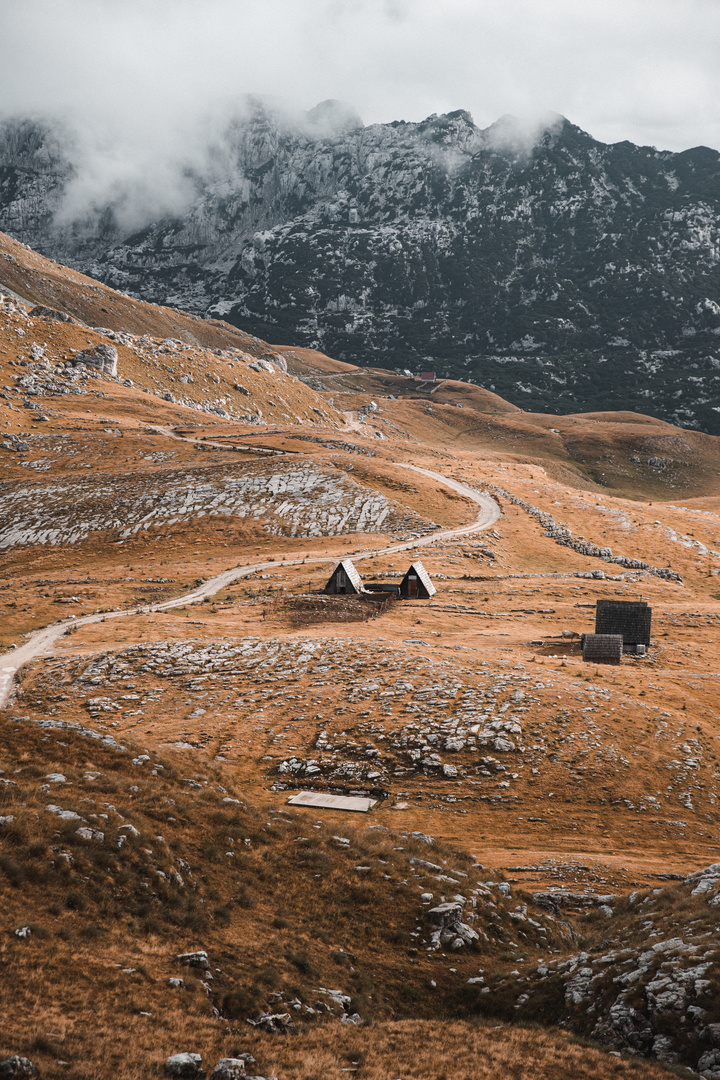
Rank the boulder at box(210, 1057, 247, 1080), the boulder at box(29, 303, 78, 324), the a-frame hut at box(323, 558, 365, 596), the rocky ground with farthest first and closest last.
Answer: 1. the boulder at box(29, 303, 78, 324)
2. the a-frame hut at box(323, 558, 365, 596)
3. the rocky ground
4. the boulder at box(210, 1057, 247, 1080)

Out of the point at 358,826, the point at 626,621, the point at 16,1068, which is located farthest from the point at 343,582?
the point at 16,1068

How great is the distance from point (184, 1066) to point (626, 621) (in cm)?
4862

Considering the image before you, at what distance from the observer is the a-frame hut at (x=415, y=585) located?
6706cm

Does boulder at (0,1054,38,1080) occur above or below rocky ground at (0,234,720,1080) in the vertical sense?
above

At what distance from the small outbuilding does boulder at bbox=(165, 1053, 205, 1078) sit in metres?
41.9

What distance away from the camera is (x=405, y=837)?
77.8 ft

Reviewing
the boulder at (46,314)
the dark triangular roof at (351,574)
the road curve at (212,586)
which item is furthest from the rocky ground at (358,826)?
the boulder at (46,314)

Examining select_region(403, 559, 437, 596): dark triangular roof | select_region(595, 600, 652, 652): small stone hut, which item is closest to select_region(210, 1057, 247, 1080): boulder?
select_region(595, 600, 652, 652): small stone hut

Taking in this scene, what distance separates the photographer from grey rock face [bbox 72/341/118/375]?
588ft

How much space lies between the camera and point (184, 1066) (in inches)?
457

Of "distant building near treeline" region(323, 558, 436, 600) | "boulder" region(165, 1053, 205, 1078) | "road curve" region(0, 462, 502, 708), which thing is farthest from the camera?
"distant building near treeline" region(323, 558, 436, 600)

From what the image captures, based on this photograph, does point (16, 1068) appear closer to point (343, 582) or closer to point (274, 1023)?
point (274, 1023)

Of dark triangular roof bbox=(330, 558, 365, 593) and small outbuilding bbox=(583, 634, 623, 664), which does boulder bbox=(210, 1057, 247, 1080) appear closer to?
small outbuilding bbox=(583, 634, 623, 664)

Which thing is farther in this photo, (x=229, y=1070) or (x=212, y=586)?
(x=212, y=586)
